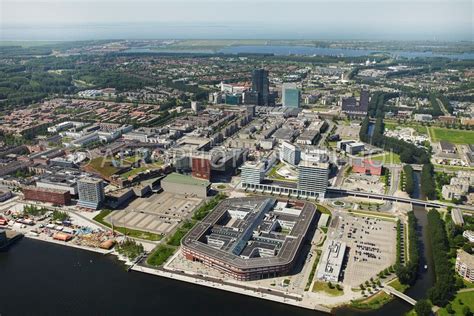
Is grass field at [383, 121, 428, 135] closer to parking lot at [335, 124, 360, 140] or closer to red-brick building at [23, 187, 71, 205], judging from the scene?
parking lot at [335, 124, 360, 140]

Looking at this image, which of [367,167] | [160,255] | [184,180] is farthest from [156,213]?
[367,167]

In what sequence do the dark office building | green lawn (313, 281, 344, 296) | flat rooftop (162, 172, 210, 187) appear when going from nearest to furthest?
green lawn (313, 281, 344, 296) → flat rooftop (162, 172, 210, 187) → the dark office building

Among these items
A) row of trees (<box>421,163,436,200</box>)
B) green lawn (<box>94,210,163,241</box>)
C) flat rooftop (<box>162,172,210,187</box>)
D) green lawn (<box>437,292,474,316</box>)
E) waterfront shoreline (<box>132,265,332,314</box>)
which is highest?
flat rooftop (<box>162,172,210,187</box>)

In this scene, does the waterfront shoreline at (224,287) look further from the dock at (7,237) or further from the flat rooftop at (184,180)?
the flat rooftop at (184,180)

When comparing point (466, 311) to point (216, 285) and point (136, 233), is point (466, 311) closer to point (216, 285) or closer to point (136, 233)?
point (216, 285)

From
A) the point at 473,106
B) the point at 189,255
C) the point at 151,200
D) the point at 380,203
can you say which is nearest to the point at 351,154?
the point at 380,203

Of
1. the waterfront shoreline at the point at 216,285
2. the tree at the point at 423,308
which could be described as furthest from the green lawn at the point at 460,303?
the waterfront shoreline at the point at 216,285

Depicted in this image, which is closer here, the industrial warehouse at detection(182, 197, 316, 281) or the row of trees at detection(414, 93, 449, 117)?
the industrial warehouse at detection(182, 197, 316, 281)

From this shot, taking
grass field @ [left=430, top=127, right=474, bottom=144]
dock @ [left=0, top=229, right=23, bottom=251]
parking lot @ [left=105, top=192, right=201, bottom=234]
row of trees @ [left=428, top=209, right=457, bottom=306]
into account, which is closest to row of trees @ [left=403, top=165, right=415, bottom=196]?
row of trees @ [left=428, top=209, right=457, bottom=306]
